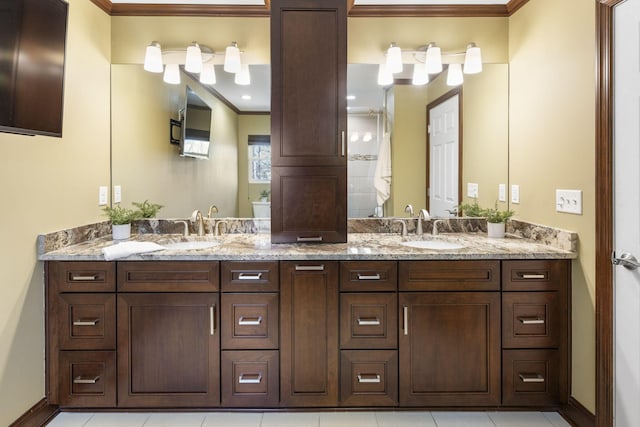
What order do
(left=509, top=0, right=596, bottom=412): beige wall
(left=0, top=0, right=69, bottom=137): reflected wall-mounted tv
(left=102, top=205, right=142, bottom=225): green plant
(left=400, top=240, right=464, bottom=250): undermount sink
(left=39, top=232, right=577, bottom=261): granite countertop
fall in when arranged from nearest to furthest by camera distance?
(left=0, top=0, right=69, bottom=137): reflected wall-mounted tv, (left=509, top=0, right=596, bottom=412): beige wall, (left=39, top=232, right=577, bottom=261): granite countertop, (left=400, top=240, right=464, bottom=250): undermount sink, (left=102, top=205, right=142, bottom=225): green plant

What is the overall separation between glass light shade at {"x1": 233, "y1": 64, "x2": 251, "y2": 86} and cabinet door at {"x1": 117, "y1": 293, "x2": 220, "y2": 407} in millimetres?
1453

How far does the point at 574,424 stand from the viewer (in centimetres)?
219

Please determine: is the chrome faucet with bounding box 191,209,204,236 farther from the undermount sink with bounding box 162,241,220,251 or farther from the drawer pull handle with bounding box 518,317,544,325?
the drawer pull handle with bounding box 518,317,544,325

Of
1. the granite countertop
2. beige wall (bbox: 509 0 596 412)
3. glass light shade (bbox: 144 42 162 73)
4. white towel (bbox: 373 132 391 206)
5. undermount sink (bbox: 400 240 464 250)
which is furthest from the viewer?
white towel (bbox: 373 132 391 206)

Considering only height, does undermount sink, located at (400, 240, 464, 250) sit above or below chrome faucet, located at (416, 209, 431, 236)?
below

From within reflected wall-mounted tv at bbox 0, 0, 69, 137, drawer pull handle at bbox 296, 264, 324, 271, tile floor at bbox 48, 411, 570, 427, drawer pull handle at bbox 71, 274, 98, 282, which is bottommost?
tile floor at bbox 48, 411, 570, 427

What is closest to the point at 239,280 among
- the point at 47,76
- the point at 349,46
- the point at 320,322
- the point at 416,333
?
the point at 320,322

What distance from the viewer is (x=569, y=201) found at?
2262 millimetres

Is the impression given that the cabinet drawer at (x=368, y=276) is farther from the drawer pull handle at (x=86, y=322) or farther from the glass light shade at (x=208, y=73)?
the glass light shade at (x=208, y=73)

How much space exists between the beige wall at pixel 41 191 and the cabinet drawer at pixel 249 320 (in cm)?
94

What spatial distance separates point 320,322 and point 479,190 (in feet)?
5.01

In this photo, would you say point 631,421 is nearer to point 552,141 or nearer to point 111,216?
point 552,141

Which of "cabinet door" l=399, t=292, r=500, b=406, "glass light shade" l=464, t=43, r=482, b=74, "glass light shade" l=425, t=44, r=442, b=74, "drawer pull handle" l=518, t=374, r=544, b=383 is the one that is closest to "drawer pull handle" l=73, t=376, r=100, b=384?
"cabinet door" l=399, t=292, r=500, b=406

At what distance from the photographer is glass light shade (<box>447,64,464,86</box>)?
9.65ft
